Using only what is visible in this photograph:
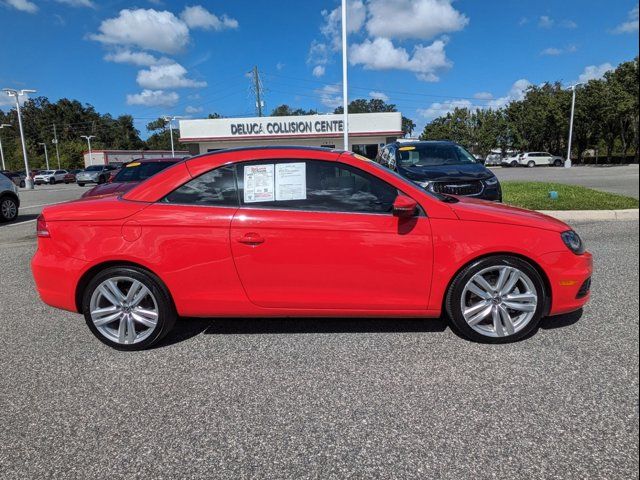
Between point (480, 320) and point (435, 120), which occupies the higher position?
point (435, 120)

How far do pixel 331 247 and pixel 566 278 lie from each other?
1805 mm

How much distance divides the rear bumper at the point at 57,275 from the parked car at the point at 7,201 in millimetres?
9360

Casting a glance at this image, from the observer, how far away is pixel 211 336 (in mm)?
3729

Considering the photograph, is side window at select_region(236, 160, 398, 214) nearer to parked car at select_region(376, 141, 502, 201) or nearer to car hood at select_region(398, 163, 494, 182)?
parked car at select_region(376, 141, 502, 201)

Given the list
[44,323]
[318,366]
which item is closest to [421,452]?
[318,366]

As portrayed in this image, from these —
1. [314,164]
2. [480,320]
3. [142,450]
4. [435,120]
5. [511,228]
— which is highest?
[435,120]

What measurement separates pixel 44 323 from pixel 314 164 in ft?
9.79

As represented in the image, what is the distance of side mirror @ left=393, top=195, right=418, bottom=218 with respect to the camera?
10.4 feet

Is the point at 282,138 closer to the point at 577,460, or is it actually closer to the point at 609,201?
the point at 609,201

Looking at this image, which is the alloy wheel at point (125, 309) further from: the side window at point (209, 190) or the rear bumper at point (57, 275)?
the side window at point (209, 190)

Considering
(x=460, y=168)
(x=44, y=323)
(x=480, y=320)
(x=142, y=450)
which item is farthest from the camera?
(x=460, y=168)

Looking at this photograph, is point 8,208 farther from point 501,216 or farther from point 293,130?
point 293,130

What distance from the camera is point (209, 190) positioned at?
134 inches

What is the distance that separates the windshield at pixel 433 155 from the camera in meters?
8.60
